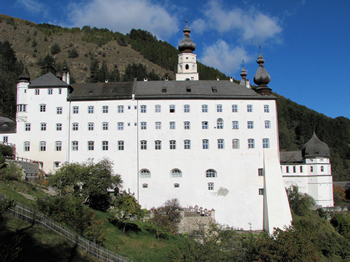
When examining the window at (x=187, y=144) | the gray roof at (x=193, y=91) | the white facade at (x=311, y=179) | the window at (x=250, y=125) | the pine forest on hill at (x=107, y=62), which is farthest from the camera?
the pine forest on hill at (x=107, y=62)

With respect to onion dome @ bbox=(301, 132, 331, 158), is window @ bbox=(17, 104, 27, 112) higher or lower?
higher

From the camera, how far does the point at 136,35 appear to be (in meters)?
148

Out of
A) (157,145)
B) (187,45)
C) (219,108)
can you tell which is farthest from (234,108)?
(187,45)

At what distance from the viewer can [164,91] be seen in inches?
1576

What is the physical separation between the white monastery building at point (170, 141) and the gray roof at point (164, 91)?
0.17m

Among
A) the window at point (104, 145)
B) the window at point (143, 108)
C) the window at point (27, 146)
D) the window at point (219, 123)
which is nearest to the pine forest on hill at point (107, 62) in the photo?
the window at point (27, 146)

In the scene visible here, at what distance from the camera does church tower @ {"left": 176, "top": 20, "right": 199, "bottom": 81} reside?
4825 cm

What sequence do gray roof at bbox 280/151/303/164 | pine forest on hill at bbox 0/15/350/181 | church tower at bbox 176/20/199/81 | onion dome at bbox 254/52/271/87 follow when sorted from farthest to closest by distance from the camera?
1. pine forest on hill at bbox 0/15/350/181
2. church tower at bbox 176/20/199/81
3. gray roof at bbox 280/151/303/164
4. onion dome at bbox 254/52/271/87

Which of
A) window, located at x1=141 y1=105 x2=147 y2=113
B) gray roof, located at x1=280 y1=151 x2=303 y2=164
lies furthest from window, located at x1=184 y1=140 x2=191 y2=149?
gray roof, located at x1=280 y1=151 x2=303 y2=164

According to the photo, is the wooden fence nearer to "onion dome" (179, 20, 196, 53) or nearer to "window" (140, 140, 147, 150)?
"window" (140, 140, 147, 150)

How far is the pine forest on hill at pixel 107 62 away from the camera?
90562 millimetres

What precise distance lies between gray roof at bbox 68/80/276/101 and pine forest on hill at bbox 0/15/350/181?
122 feet

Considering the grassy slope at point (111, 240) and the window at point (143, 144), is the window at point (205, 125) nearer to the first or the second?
the window at point (143, 144)

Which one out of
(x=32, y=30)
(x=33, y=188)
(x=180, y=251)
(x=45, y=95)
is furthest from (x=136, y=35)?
(x=180, y=251)
